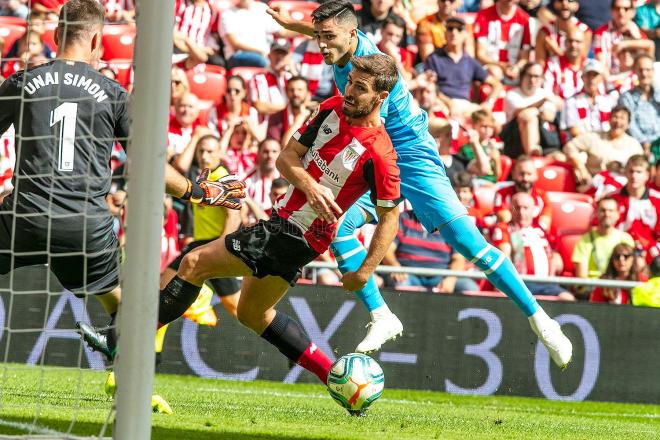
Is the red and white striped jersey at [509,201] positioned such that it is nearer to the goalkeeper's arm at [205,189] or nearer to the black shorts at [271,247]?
the black shorts at [271,247]

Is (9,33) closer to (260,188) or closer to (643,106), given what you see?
(260,188)

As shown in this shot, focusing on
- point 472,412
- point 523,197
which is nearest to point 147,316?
point 472,412

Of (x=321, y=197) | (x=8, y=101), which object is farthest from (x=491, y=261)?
(x=8, y=101)

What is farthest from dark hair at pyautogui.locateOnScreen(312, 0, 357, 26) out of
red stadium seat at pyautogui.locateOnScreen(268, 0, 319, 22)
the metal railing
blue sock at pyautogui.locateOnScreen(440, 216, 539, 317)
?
red stadium seat at pyautogui.locateOnScreen(268, 0, 319, 22)

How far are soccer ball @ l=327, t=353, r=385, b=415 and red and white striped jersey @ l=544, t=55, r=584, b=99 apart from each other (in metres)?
8.14

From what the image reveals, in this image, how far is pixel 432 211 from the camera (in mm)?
7949

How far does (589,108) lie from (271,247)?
831cm

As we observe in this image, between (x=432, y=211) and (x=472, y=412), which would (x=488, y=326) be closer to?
(x=472, y=412)

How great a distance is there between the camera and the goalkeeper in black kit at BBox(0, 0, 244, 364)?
20.7ft

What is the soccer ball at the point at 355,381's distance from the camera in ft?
23.0

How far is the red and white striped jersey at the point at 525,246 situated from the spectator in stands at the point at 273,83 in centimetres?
310

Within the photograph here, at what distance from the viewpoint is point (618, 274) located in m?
11.2

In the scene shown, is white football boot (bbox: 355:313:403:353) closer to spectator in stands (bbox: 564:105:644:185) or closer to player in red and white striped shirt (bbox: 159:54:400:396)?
player in red and white striped shirt (bbox: 159:54:400:396)

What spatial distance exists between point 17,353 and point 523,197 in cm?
513
